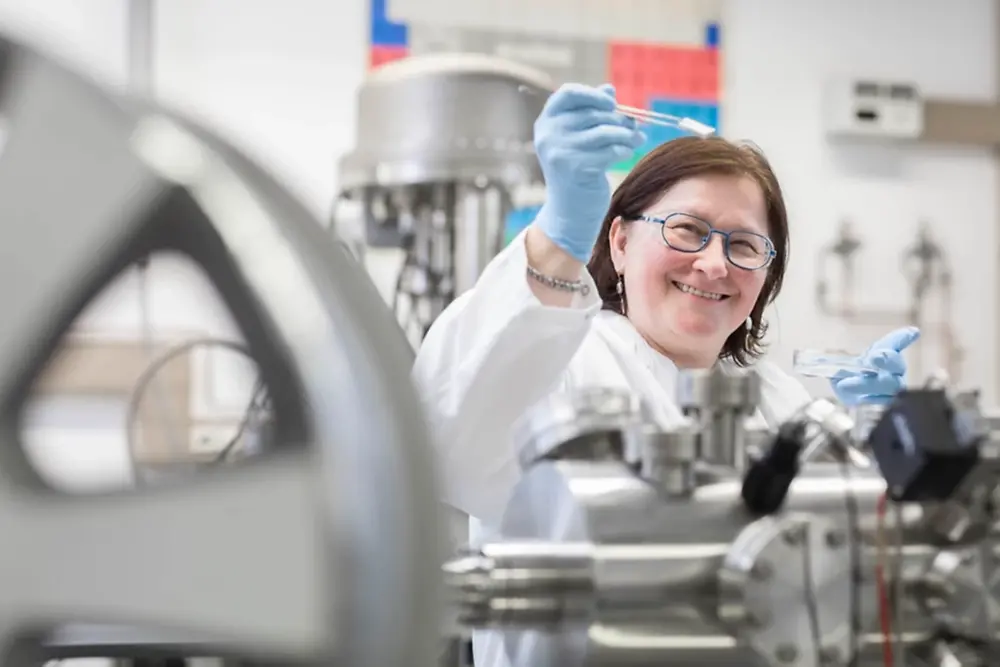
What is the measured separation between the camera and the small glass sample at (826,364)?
2.93 feet

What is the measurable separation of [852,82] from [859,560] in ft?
8.13

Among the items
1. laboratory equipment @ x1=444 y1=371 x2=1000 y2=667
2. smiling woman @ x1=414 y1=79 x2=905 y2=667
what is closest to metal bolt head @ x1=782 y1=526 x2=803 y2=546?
laboratory equipment @ x1=444 y1=371 x2=1000 y2=667

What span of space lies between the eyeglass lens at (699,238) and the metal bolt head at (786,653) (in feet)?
2.21

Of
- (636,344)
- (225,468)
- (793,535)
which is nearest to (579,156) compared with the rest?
(636,344)

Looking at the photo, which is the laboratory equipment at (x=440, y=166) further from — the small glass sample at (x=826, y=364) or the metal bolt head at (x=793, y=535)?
the metal bolt head at (x=793, y=535)

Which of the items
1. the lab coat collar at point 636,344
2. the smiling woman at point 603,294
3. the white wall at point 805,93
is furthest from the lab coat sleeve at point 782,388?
the white wall at point 805,93

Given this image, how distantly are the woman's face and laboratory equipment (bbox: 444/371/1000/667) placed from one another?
619 mm

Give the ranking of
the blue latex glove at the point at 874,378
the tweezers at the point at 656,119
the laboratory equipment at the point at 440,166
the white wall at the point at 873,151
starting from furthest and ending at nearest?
the white wall at the point at 873,151 < the laboratory equipment at the point at 440,166 < the tweezers at the point at 656,119 < the blue latex glove at the point at 874,378

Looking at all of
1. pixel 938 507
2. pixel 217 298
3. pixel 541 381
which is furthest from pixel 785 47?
pixel 217 298

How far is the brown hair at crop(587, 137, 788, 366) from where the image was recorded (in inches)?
42.3

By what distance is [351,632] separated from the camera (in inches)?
8.8

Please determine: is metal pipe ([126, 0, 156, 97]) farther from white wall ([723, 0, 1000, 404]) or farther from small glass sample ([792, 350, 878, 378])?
small glass sample ([792, 350, 878, 378])

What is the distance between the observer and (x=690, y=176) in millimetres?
1062

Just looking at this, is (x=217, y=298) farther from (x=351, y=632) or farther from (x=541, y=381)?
(x=541, y=381)
